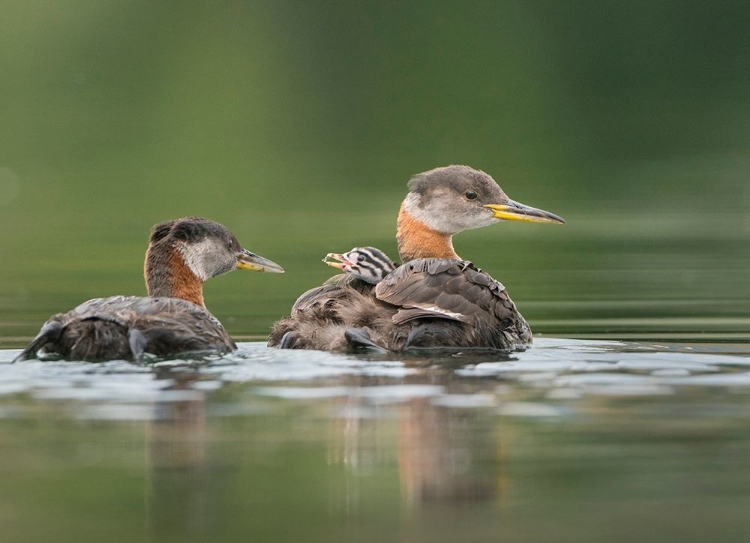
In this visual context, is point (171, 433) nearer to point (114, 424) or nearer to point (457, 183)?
point (114, 424)

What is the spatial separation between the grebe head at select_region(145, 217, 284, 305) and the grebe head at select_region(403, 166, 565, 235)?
1686 mm

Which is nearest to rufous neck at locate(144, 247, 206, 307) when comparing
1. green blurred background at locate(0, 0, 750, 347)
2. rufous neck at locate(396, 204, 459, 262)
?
green blurred background at locate(0, 0, 750, 347)

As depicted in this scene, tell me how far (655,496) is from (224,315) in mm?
7959

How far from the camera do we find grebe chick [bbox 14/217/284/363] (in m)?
8.95

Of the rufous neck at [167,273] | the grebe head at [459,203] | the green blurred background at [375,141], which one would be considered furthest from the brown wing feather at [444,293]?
the green blurred background at [375,141]

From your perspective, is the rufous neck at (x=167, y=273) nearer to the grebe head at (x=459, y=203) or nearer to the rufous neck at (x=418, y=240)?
the rufous neck at (x=418, y=240)

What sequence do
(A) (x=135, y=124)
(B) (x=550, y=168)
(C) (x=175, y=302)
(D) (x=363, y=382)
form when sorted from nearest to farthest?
(D) (x=363, y=382) < (C) (x=175, y=302) < (B) (x=550, y=168) < (A) (x=135, y=124)

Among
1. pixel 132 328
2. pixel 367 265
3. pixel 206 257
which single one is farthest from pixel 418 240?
pixel 132 328

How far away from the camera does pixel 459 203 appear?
1187 cm

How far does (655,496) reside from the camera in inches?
239

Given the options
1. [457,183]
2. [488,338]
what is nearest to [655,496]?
[488,338]

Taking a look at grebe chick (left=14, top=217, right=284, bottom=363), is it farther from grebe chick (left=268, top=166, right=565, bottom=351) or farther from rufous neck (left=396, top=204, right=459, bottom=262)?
rufous neck (left=396, top=204, right=459, bottom=262)

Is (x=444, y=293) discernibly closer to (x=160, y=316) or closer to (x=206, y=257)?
(x=160, y=316)

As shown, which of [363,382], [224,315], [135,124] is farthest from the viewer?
[135,124]
